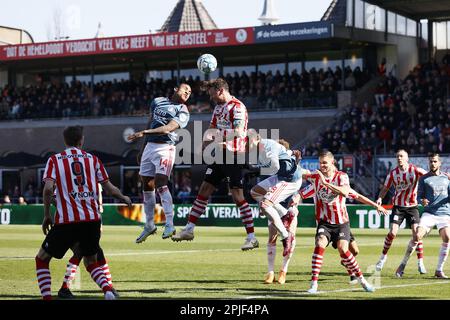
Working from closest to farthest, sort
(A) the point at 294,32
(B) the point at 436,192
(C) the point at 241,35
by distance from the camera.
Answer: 1. (B) the point at 436,192
2. (A) the point at 294,32
3. (C) the point at 241,35

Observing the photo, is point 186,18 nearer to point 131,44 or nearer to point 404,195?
point 131,44

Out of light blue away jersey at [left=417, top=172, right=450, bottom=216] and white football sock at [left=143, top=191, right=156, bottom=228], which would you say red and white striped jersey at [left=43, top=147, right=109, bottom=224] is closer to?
white football sock at [left=143, top=191, right=156, bottom=228]

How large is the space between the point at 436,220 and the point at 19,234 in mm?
19147

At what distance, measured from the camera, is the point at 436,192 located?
1900 cm

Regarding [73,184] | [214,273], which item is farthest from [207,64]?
[214,273]

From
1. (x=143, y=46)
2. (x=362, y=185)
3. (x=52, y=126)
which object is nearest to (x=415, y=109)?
(x=362, y=185)

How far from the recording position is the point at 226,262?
2158 centimetres

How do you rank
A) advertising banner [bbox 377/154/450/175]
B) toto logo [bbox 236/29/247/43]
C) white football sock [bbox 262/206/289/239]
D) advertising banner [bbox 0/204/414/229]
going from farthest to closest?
toto logo [bbox 236/29/247/43], advertising banner [bbox 377/154/450/175], advertising banner [bbox 0/204/414/229], white football sock [bbox 262/206/289/239]

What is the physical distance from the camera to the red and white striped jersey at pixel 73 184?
41.6 feet

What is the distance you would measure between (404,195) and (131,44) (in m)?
36.5

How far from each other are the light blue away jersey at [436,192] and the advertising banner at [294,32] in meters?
29.7

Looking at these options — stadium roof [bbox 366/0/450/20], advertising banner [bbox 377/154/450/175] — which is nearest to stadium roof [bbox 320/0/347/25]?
stadium roof [bbox 366/0/450/20]

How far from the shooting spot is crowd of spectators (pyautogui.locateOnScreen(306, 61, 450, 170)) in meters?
41.0

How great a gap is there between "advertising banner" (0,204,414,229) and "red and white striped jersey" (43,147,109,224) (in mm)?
24968
